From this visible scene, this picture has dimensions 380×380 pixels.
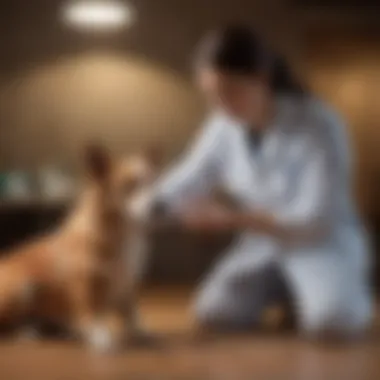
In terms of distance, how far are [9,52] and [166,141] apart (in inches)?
12.3

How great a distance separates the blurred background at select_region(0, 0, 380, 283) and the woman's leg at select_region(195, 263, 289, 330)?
0.08 m

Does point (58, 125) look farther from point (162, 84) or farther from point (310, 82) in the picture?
point (310, 82)

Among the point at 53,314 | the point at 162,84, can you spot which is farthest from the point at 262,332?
the point at 162,84

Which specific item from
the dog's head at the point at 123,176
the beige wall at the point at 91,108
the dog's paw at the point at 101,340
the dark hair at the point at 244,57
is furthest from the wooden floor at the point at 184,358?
the dark hair at the point at 244,57

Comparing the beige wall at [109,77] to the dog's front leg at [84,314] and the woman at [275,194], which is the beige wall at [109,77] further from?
the dog's front leg at [84,314]

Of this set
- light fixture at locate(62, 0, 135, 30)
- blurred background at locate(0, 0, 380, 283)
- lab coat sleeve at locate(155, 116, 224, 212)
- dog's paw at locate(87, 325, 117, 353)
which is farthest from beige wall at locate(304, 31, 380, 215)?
dog's paw at locate(87, 325, 117, 353)

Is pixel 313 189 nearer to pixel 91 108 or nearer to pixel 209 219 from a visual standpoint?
pixel 209 219

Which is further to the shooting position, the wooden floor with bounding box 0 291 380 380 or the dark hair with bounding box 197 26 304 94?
the dark hair with bounding box 197 26 304 94

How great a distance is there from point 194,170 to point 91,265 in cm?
25

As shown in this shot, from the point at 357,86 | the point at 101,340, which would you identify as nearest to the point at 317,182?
the point at 357,86

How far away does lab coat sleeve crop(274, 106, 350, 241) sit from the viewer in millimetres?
1671

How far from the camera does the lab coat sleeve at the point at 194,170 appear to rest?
166 cm

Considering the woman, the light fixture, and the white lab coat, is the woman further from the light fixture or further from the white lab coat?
the light fixture

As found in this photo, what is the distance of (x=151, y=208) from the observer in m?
1.66
